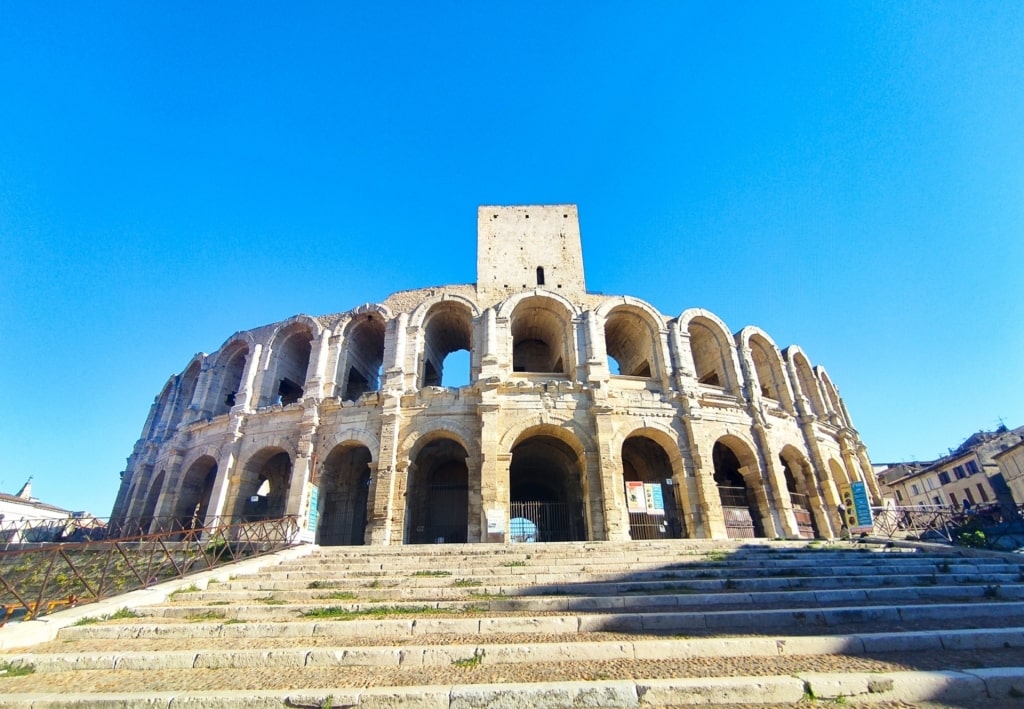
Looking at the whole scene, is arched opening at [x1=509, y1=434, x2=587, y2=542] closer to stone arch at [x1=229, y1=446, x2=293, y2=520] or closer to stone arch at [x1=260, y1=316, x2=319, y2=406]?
stone arch at [x1=229, y1=446, x2=293, y2=520]

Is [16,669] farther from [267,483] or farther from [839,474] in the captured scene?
[839,474]

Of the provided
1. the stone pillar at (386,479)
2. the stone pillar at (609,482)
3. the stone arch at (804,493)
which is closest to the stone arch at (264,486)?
the stone pillar at (386,479)

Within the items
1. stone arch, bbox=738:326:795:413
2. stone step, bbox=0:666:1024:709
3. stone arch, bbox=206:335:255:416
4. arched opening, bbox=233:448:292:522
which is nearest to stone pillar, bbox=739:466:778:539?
stone arch, bbox=738:326:795:413

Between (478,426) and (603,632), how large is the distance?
34.5 ft

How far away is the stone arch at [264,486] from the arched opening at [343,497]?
4.58 feet

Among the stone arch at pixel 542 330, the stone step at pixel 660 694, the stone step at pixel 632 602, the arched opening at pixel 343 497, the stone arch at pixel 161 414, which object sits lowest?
the stone step at pixel 660 694

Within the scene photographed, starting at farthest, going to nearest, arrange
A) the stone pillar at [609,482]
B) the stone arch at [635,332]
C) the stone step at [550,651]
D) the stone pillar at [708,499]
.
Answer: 1. the stone arch at [635,332]
2. the stone pillar at [708,499]
3. the stone pillar at [609,482]
4. the stone step at [550,651]

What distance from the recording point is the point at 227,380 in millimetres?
20750

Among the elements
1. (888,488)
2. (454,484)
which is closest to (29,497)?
(454,484)

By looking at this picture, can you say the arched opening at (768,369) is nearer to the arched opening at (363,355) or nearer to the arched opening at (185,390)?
the arched opening at (363,355)

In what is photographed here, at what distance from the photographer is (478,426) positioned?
15.5 m

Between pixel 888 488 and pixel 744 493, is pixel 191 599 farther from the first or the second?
pixel 888 488

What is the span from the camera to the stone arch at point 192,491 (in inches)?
702

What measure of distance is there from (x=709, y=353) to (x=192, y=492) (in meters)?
22.2
